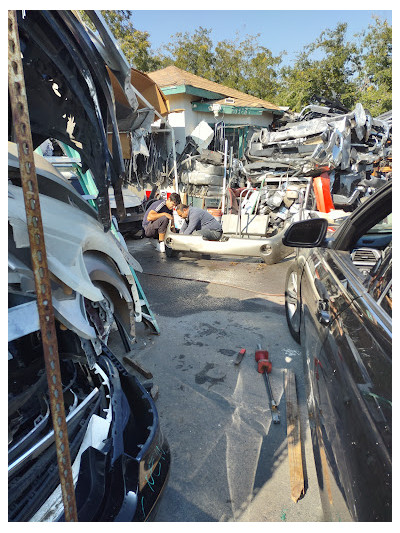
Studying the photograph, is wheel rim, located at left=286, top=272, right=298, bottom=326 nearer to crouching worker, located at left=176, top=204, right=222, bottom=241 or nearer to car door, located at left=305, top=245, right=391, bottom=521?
car door, located at left=305, top=245, right=391, bottom=521

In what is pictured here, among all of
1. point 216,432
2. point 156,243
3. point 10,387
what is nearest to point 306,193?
point 156,243

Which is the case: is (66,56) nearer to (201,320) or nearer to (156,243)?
(201,320)

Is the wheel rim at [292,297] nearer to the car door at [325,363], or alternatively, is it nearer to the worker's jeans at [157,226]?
the car door at [325,363]

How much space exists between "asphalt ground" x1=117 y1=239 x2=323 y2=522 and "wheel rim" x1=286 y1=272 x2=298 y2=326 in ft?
0.86

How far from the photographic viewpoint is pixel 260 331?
3859 millimetres

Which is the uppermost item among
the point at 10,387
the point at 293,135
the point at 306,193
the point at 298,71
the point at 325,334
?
the point at 298,71

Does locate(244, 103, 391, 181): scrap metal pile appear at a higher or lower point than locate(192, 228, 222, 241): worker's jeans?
higher

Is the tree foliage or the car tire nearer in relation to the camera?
the car tire

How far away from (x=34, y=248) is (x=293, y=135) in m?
10.1

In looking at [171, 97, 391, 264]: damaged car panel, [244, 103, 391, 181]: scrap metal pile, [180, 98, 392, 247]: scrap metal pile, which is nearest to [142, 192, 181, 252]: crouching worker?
[171, 97, 391, 264]: damaged car panel

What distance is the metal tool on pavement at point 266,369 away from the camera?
2.55 metres

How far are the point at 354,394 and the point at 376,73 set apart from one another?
26.0 metres

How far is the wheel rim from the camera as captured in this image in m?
3.58

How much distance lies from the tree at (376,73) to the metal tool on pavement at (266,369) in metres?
21.5
